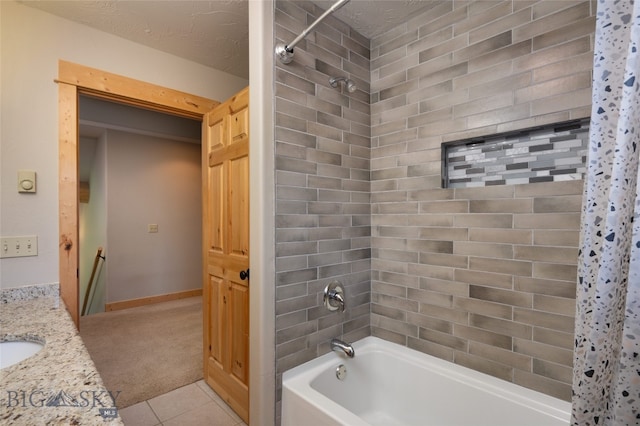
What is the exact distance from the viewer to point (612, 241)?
0.60 m

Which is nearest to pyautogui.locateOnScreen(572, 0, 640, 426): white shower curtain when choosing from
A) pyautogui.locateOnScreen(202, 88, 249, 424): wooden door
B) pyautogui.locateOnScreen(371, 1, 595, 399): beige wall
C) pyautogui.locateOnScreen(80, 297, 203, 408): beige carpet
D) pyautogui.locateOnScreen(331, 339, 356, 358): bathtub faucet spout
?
pyautogui.locateOnScreen(371, 1, 595, 399): beige wall

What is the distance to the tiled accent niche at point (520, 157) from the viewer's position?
1410mm

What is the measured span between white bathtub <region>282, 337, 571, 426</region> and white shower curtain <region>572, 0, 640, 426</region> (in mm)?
892

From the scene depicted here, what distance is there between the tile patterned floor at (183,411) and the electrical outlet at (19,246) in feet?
3.92

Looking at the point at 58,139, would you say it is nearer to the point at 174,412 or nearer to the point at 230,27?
the point at 230,27

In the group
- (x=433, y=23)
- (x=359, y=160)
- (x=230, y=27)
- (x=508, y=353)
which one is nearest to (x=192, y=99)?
(x=230, y=27)

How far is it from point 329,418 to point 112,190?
444 cm

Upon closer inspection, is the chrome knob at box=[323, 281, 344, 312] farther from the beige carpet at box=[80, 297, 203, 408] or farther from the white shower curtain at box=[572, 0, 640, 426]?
the beige carpet at box=[80, 297, 203, 408]

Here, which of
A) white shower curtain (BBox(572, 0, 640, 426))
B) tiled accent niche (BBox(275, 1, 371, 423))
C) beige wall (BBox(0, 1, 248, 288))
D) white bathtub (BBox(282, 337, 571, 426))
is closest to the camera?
white shower curtain (BBox(572, 0, 640, 426))

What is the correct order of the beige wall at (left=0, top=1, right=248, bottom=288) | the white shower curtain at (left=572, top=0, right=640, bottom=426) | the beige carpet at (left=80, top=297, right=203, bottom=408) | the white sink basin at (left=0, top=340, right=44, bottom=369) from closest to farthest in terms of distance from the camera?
the white shower curtain at (left=572, top=0, right=640, bottom=426), the white sink basin at (left=0, top=340, right=44, bottom=369), the beige wall at (left=0, top=1, right=248, bottom=288), the beige carpet at (left=80, top=297, right=203, bottom=408)

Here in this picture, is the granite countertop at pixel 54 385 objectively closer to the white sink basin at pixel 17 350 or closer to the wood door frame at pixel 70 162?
the white sink basin at pixel 17 350

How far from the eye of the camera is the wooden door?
198cm

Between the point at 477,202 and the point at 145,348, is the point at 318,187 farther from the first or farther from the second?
the point at 145,348

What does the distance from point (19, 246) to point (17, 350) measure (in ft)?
2.81
